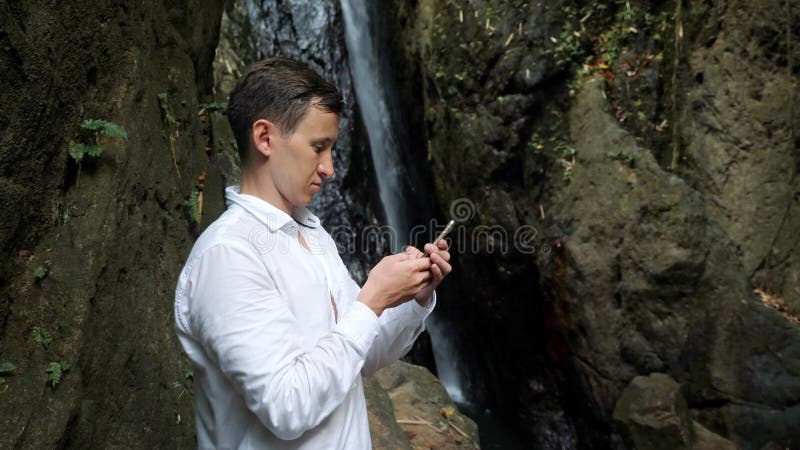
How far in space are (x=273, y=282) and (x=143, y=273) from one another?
2331 mm

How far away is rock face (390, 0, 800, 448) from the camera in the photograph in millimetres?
6367

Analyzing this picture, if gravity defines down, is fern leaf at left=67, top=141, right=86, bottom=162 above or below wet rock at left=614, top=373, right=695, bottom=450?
above

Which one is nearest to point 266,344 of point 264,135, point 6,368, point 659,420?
point 264,135

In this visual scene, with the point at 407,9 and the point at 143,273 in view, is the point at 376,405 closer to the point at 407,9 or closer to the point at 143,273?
the point at 143,273

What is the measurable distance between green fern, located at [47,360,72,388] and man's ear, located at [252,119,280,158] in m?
1.66

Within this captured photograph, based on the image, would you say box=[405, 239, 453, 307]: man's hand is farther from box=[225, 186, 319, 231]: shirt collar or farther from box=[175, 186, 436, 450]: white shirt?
box=[225, 186, 319, 231]: shirt collar

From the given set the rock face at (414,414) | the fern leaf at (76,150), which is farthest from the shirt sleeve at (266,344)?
the rock face at (414,414)

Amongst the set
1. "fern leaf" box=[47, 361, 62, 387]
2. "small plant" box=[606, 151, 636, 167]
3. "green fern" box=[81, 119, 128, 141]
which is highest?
"green fern" box=[81, 119, 128, 141]

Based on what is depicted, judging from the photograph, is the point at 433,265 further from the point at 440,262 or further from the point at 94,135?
the point at 94,135

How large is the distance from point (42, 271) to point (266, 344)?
1877mm

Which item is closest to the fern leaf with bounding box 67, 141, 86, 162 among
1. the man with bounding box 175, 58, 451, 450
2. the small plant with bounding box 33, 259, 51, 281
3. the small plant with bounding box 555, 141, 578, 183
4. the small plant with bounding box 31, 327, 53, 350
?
the small plant with bounding box 33, 259, 51, 281

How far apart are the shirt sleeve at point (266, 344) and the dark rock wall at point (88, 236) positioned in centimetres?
150

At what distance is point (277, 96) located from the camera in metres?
1.87

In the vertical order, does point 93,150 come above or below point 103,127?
below
